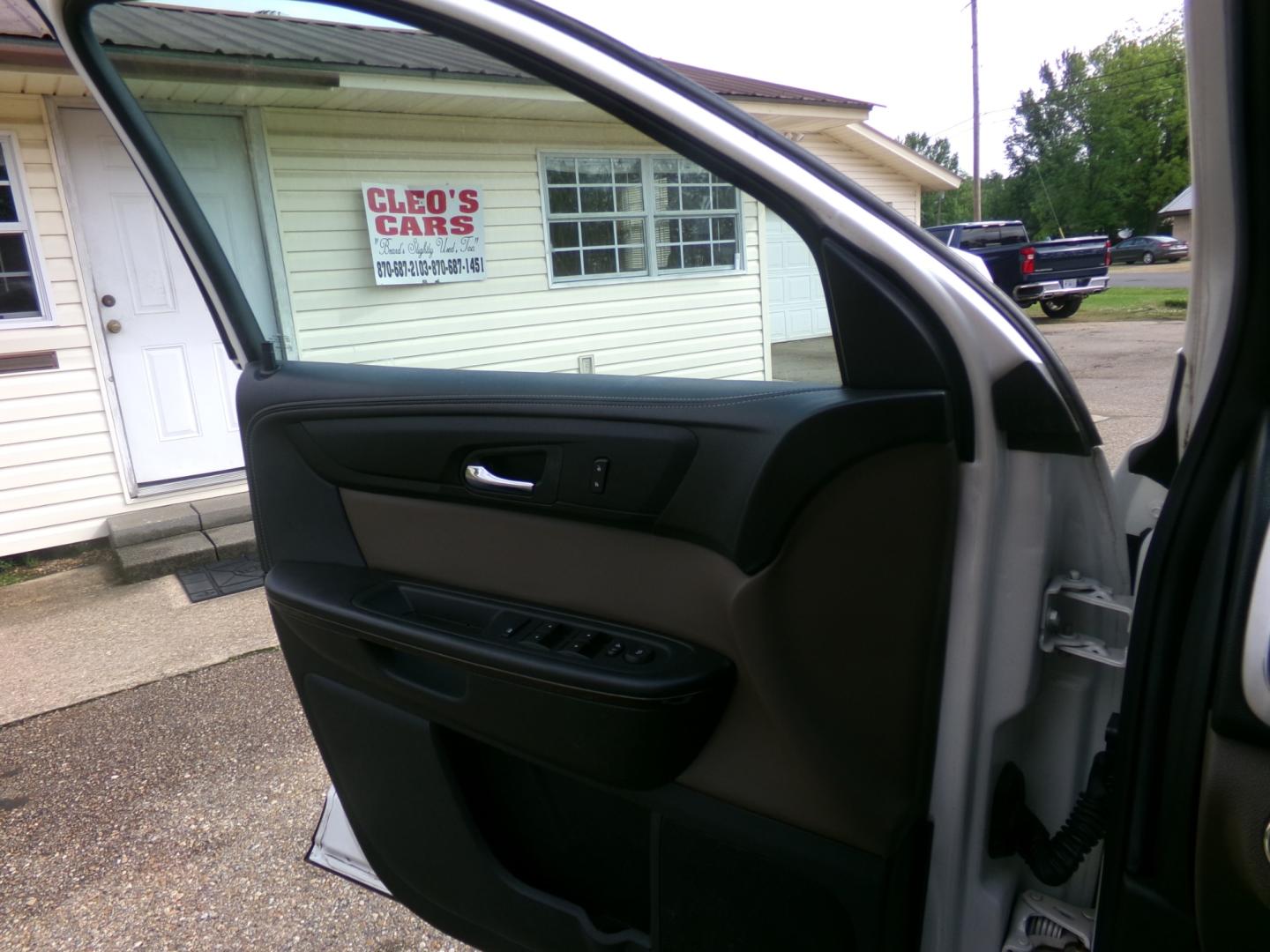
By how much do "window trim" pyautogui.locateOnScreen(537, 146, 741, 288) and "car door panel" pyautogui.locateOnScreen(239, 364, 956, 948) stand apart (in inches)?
7.8

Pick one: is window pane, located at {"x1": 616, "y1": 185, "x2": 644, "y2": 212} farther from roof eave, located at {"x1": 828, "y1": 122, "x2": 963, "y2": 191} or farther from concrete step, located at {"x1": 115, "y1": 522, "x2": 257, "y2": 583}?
concrete step, located at {"x1": 115, "y1": 522, "x2": 257, "y2": 583}

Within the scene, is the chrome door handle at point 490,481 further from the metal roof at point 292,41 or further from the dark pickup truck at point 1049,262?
the dark pickup truck at point 1049,262

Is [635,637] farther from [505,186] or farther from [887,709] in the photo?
[505,186]

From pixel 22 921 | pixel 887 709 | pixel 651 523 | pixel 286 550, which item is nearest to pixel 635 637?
pixel 651 523

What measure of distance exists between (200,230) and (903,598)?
56.9 inches

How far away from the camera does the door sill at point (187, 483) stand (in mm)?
5312

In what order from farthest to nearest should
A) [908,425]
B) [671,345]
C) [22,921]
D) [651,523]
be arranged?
[22,921] < [671,345] < [651,523] < [908,425]

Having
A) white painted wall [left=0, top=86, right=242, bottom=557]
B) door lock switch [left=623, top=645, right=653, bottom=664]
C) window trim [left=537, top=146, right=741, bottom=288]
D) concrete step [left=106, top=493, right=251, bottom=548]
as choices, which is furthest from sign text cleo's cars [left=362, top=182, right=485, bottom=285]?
white painted wall [left=0, top=86, right=242, bottom=557]

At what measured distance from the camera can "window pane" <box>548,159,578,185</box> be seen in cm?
136

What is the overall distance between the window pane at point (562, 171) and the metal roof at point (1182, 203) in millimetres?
815

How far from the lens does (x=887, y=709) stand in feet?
3.76

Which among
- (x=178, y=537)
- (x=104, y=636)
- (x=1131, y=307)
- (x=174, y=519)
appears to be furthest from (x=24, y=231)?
(x=1131, y=307)

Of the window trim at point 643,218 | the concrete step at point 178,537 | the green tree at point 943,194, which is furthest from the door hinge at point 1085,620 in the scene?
the concrete step at point 178,537

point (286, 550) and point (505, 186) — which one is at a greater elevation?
point (505, 186)
